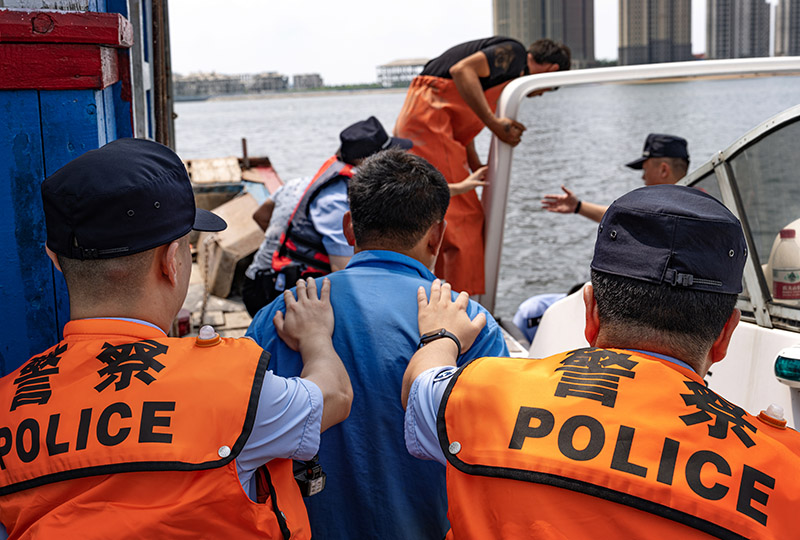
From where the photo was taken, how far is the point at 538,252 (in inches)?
530

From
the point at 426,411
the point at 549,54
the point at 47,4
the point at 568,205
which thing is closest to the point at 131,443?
the point at 426,411

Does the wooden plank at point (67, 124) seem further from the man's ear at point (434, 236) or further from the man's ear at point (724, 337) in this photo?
the man's ear at point (724, 337)

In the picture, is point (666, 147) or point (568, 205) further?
point (568, 205)

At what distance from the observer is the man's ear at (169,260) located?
1548 mm

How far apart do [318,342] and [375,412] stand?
0.89 ft

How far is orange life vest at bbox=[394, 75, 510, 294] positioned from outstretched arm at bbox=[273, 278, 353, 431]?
294 centimetres

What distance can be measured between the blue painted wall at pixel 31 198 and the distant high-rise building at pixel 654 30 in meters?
108

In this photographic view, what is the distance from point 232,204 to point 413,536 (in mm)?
6402

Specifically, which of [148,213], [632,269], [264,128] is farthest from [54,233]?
[264,128]

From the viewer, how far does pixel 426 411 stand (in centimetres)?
148

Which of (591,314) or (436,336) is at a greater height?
(591,314)

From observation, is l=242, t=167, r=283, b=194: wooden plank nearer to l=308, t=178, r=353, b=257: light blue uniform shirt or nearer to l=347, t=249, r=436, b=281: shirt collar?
l=308, t=178, r=353, b=257: light blue uniform shirt

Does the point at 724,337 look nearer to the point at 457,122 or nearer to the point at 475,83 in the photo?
the point at 475,83

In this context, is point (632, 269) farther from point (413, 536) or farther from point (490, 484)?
point (413, 536)
